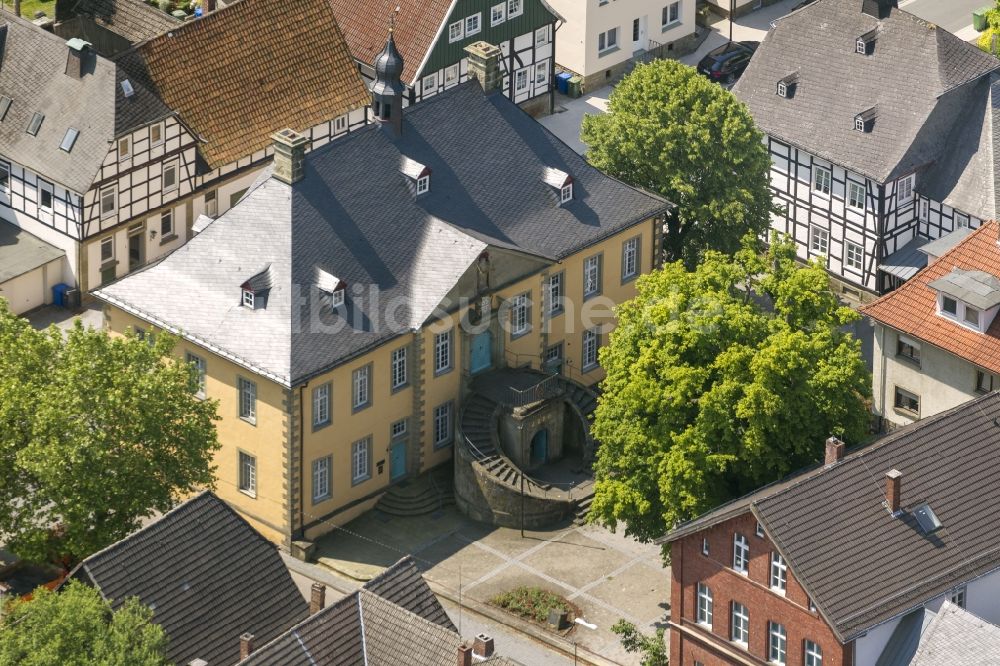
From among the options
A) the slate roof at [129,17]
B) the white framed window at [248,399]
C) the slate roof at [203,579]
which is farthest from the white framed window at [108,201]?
the slate roof at [203,579]

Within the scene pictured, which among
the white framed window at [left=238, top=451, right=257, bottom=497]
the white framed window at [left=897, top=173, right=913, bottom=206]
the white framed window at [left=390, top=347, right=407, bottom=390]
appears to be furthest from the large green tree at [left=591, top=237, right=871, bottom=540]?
the white framed window at [left=897, top=173, right=913, bottom=206]

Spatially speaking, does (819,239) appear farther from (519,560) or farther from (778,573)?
(778,573)

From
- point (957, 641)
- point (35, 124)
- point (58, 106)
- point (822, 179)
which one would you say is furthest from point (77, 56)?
point (957, 641)

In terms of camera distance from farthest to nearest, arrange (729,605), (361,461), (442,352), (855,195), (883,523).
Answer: (855,195), (442,352), (361,461), (729,605), (883,523)

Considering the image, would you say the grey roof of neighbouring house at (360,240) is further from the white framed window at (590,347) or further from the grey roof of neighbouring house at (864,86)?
the grey roof of neighbouring house at (864,86)

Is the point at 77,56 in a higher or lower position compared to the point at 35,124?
higher

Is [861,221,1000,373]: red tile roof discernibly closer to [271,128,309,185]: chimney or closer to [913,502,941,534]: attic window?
[913,502,941,534]: attic window

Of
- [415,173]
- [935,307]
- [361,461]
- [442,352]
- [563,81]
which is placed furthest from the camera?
[563,81]
